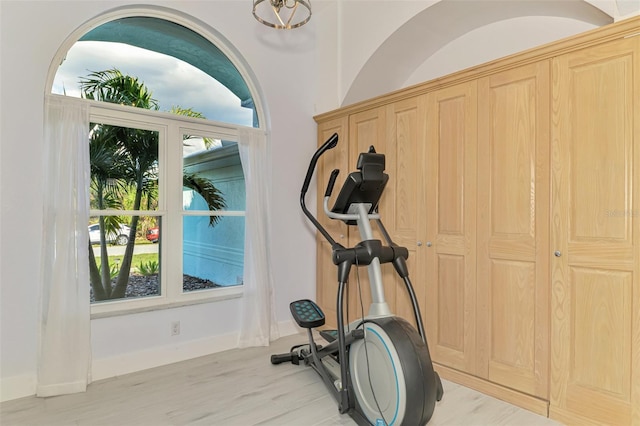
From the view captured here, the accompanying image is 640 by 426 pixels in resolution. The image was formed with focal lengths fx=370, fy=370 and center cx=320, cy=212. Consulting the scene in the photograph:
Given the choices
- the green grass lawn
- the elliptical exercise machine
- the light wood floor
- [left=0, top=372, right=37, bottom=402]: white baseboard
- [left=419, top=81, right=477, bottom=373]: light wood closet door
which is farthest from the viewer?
the green grass lawn

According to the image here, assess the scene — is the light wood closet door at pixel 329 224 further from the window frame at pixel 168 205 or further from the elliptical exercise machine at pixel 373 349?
the window frame at pixel 168 205

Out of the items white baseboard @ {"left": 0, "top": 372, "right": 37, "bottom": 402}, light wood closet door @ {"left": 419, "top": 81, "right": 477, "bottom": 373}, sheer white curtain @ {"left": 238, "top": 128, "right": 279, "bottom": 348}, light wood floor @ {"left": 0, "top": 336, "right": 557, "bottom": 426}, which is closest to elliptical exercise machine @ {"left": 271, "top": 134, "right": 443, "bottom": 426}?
light wood floor @ {"left": 0, "top": 336, "right": 557, "bottom": 426}

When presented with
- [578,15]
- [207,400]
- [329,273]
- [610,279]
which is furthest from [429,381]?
[578,15]

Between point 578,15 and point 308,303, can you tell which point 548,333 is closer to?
point 308,303

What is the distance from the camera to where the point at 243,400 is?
2.46 meters

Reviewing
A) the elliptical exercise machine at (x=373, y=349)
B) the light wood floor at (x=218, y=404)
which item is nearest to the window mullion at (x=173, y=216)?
the light wood floor at (x=218, y=404)

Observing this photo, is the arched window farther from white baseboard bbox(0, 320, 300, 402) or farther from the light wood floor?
the light wood floor

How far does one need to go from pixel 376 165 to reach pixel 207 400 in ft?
6.25

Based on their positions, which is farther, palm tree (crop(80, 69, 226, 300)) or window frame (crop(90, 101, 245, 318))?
window frame (crop(90, 101, 245, 318))

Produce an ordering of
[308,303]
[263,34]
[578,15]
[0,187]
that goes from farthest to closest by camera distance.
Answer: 1. [263,34]
2. [308,303]
3. [578,15]
4. [0,187]

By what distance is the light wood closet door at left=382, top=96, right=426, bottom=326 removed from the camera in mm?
2990

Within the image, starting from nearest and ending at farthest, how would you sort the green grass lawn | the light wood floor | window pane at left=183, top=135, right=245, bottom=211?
the light wood floor, the green grass lawn, window pane at left=183, top=135, right=245, bottom=211

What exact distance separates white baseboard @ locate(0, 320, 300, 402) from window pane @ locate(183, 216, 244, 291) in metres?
0.50

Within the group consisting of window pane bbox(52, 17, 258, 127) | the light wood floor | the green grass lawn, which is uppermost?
window pane bbox(52, 17, 258, 127)
